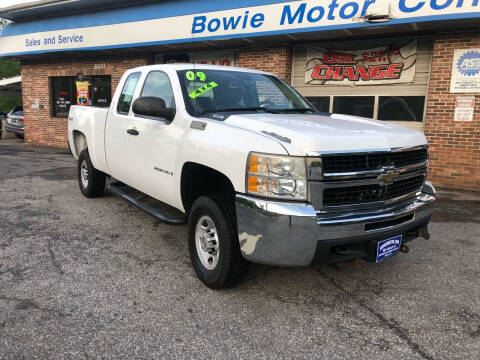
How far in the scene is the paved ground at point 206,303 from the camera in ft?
8.45

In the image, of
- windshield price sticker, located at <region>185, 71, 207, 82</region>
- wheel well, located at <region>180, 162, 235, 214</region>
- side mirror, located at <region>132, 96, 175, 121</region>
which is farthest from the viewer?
windshield price sticker, located at <region>185, 71, 207, 82</region>

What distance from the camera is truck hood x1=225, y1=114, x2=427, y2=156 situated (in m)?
2.71

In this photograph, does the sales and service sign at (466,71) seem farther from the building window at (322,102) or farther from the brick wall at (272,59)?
the brick wall at (272,59)

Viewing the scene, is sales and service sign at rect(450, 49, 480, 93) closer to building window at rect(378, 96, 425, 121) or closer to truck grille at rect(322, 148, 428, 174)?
building window at rect(378, 96, 425, 121)

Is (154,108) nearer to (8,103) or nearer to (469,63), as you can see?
(469,63)

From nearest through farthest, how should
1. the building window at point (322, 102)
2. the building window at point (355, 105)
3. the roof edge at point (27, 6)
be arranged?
the building window at point (355, 105), the building window at point (322, 102), the roof edge at point (27, 6)

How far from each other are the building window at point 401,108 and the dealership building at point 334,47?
0.07 feet

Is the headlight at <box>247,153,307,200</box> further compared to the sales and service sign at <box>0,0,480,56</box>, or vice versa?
the sales and service sign at <box>0,0,480,56</box>

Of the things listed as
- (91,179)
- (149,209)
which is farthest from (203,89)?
(91,179)

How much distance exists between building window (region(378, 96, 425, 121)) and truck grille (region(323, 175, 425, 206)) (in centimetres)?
601

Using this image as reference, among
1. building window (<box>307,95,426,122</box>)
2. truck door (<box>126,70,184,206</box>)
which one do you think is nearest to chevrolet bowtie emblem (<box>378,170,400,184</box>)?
truck door (<box>126,70,184,206</box>)

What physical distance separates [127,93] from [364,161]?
Answer: 3.26m

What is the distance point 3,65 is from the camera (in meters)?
39.4

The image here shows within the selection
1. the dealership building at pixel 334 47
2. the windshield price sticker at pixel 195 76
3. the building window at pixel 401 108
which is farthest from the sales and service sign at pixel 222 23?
the windshield price sticker at pixel 195 76
